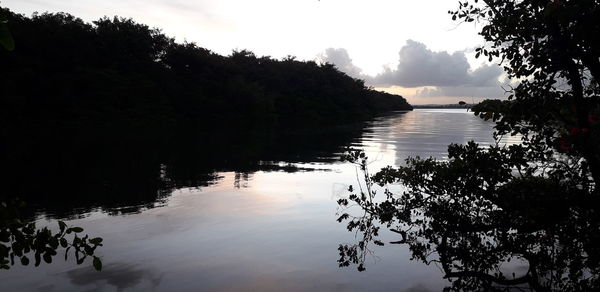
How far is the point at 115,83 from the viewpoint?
6191 cm

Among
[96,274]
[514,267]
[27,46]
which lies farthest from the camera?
[27,46]

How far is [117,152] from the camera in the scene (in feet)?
99.1

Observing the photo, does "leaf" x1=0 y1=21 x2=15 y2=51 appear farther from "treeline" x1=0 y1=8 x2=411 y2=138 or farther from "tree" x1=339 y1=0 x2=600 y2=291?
"treeline" x1=0 y1=8 x2=411 y2=138

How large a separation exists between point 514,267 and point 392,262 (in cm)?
309

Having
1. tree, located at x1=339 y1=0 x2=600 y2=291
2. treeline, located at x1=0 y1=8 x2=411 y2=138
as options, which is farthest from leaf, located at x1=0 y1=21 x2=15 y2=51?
treeline, located at x1=0 y1=8 x2=411 y2=138

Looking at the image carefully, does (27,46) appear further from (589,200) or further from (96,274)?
(589,200)

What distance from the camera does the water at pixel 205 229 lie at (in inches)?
384

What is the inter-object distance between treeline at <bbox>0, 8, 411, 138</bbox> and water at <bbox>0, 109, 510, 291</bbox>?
1945 cm

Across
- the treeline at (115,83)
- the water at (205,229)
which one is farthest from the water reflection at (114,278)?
the treeline at (115,83)

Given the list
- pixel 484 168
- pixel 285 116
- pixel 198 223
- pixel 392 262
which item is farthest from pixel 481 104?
pixel 285 116

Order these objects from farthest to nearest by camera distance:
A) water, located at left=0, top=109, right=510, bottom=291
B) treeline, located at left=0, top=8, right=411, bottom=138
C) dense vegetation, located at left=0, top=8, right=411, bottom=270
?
treeline, located at left=0, top=8, right=411, bottom=138, dense vegetation, located at left=0, top=8, right=411, bottom=270, water, located at left=0, top=109, right=510, bottom=291

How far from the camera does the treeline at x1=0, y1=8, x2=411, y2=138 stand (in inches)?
1977

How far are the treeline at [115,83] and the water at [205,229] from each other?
Result: 19450 millimetres

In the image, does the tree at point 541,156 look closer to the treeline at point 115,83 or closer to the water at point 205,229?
the water at point 205,229
